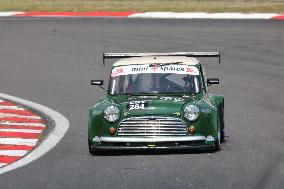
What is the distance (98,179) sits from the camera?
13.0 meters

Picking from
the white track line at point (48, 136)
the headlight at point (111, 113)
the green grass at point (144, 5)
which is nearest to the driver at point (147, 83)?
the headlight at point (111, 113)

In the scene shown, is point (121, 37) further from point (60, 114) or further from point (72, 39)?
point (60, 114)

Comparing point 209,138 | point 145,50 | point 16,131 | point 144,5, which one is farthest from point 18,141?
point 144,5

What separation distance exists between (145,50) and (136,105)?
57.2ft

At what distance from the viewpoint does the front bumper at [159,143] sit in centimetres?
1461

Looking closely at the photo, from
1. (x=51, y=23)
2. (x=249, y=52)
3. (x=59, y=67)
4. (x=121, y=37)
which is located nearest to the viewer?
(x=59, y=67)

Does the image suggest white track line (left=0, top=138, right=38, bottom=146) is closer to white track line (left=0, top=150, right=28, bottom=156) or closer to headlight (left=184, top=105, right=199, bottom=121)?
white track line (left=0, top=150, right=28, bottom=156)

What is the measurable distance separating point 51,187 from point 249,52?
65.4ft

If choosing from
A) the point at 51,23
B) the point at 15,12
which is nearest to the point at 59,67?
the point at 51,23

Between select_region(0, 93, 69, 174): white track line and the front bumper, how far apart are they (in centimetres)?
122

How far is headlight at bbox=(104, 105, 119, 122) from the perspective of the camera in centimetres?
1484

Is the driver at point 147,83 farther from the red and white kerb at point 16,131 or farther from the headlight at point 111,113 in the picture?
the red and white kerb at point 16,131

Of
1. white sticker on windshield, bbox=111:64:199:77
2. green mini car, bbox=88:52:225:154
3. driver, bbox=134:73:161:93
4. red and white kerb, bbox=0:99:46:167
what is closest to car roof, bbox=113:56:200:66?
white sticker on windshield, bbox=111:64:199:77

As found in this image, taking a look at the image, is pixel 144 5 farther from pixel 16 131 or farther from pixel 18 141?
pixel 18 141
